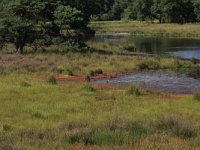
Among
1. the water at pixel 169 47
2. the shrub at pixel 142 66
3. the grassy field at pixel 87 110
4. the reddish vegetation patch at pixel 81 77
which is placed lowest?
the water at pixel 169 47

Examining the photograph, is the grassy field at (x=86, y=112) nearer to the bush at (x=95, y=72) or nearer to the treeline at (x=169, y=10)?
the bush at (x=95, y=72)

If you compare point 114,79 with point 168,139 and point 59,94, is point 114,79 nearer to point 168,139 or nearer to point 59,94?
point 59,94

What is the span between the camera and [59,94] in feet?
87.2

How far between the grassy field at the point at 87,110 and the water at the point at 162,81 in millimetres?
2661

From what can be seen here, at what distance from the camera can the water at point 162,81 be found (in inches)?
1319

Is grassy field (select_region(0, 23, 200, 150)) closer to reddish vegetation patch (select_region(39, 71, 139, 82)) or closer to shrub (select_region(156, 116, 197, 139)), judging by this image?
shrub (select_region(156, 116, 197, 139))

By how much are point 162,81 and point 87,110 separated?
17263mm

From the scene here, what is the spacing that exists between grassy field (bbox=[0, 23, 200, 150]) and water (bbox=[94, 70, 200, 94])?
8.73 ft

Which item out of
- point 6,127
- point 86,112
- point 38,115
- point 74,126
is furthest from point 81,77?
point 74,126

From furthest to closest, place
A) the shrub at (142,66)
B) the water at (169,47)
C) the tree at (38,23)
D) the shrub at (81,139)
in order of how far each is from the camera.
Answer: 1. the water at (169,47)
2. the tree at (38,23)
3. the shrub at (142,66)
4. the shrub at (81,139)

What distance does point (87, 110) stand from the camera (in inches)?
837

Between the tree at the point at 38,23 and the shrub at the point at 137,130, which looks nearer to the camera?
the shrub at the point at 137,130

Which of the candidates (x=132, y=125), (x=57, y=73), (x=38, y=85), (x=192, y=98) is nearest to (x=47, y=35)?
(x=57, y=73)

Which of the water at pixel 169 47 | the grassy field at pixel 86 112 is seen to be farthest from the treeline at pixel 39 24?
the water at pixel 169 47
